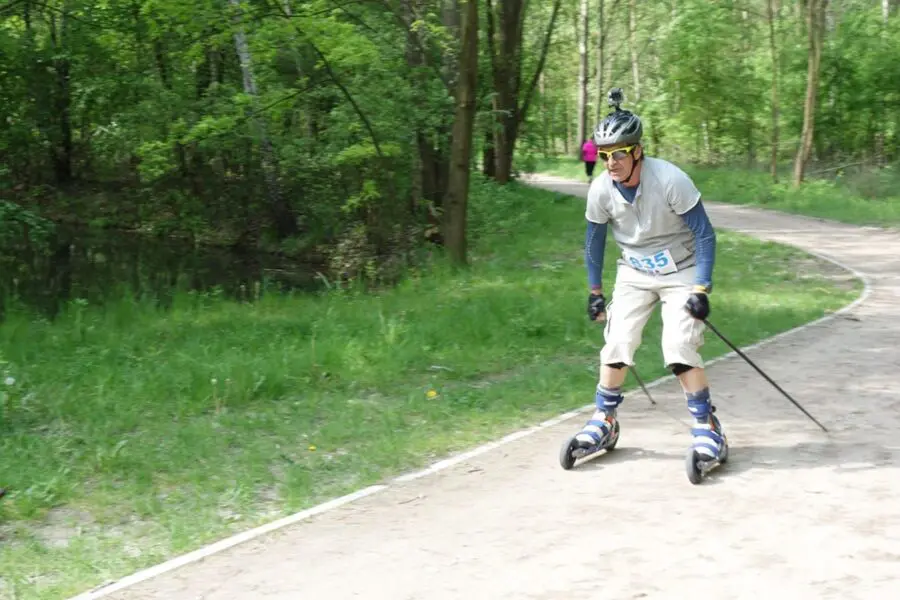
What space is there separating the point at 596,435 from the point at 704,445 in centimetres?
66

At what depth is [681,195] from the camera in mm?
5285

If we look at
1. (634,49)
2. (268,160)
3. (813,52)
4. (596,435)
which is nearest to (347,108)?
(268,160)

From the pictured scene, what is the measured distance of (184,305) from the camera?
1296cm

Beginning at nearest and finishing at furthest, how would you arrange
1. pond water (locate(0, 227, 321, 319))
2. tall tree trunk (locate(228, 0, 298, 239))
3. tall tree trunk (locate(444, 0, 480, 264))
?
1. tall tree trunk (locate(444, 0, 480, 264))
2. pond water (locate(0, 227, 321, 319))
3. tall tree trunk (locate(228, 0, 298, 239))

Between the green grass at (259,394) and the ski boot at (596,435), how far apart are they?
36.9 inches

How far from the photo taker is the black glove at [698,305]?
16.9 feet

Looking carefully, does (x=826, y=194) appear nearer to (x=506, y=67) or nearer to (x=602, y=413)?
(x=506, y=67)

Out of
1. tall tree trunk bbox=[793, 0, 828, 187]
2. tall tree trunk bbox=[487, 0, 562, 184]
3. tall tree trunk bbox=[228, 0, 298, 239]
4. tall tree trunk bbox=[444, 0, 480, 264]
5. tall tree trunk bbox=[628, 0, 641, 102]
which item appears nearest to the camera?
tall tree trunk bbox=[444, 0, 480, 264]

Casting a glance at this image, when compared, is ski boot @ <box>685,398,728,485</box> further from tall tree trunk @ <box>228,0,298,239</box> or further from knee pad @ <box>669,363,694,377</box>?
tall tree trunk @ <box>228,0,298,239</box>

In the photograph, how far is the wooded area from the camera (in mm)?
15859

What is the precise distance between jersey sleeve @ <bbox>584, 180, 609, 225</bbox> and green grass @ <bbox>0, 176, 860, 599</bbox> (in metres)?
1.78

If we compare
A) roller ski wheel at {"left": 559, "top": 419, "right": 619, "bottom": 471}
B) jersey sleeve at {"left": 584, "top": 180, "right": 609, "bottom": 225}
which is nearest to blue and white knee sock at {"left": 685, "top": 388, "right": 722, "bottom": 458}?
roller ski wheel at {"left": 559, "top": 419, "right": 619, "bottom": 471}

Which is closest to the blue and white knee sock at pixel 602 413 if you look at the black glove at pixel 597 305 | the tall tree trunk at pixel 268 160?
the black glove at pixel 597 305

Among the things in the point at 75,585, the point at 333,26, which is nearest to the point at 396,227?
the point at 333,26
